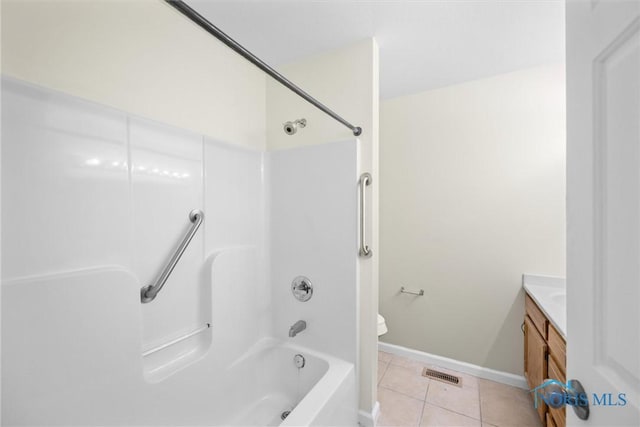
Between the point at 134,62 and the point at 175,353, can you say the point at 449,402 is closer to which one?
the point at 175,353

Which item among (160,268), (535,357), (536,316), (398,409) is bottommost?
(398,409)

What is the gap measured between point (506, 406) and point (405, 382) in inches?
27.1

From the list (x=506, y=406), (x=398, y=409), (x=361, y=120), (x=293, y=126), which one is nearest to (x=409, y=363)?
(x=398, y=409)

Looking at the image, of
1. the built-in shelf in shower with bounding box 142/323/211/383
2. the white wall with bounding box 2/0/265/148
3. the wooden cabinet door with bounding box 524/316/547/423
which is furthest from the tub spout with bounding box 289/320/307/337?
the wooden cabinet door with bounding box 524/316/547/423

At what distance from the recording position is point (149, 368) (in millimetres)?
1240

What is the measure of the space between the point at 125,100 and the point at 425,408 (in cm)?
263

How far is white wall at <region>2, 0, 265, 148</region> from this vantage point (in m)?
0.94

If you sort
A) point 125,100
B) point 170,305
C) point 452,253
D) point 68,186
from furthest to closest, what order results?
point 452,253
point 170,305
point 125,100
point 68,186

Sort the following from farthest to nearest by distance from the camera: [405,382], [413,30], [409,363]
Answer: [409,363]
[405,382]
[413,30]

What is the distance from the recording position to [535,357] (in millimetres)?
1671
